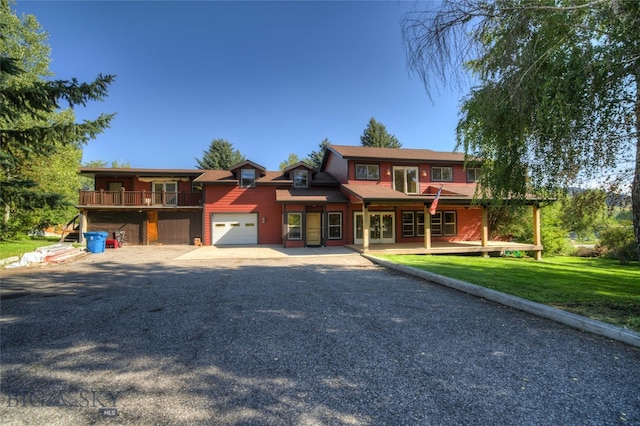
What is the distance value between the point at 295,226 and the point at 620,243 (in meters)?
21.2

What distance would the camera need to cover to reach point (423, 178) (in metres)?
18.1

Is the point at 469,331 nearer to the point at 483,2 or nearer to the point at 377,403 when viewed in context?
the point at 377,403

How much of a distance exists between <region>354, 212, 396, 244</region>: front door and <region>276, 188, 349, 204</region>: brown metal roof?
5.96 feet

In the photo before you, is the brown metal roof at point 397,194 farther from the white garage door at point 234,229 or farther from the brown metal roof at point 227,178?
the white garage door at point 234,229

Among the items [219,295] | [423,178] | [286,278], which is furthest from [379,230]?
[219,295]

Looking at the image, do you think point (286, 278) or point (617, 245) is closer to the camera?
point (286, 278)

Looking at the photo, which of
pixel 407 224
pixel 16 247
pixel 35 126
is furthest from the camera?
pixel 407 224

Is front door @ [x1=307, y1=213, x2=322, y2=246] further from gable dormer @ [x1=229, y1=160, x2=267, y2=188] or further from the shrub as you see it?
the shrub

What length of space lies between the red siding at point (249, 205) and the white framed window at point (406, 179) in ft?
26.0

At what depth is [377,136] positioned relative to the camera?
40969mm

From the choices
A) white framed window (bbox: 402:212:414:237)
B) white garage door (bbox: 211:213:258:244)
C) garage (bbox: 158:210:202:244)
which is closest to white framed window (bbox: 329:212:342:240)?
white framed window (bbox: 402:212:414:237)

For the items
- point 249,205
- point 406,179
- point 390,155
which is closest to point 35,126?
point 249,205

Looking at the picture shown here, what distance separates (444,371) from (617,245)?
79.2 ft

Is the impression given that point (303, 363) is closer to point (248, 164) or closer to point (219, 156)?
point (248, 164)
